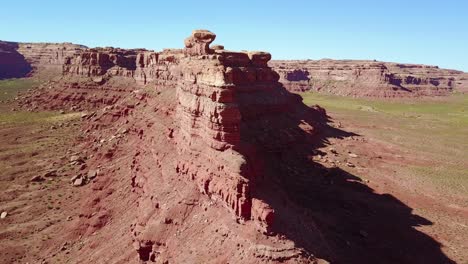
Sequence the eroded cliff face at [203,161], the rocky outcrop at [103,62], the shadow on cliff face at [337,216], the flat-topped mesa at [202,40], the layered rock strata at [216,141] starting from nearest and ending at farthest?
the eroded cliff face at [203,161]
the layered rock strata at [216,141]
the shadow on cliff face at [337,216]
the flat-topped mesa at [202,40]
the rocky outcrop at [103,62]

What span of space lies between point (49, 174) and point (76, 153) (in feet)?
26.9

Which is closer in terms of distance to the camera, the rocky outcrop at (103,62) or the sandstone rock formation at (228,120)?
the sandstone rock formation at (228,120)

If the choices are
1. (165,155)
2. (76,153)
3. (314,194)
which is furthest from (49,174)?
(314,194)

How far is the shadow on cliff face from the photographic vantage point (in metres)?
27.0

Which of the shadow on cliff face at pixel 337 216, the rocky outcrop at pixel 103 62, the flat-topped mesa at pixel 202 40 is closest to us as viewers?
the shadow on cliff face at pixel 337 216

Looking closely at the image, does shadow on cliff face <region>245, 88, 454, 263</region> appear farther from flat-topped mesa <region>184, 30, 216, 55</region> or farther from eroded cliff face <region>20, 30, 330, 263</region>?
flat-topped mesa <region>184, 30, 216, 55</region>

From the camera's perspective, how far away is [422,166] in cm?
7031

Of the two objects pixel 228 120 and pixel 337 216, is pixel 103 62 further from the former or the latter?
pixel 228 120

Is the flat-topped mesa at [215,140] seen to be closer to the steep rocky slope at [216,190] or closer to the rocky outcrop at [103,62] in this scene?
the steep rocky slope at [216,190]

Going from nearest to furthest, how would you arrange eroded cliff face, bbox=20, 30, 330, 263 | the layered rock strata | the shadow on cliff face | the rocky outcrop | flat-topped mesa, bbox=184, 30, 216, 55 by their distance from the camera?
eroded cliff face, bbox=20, 30, 330, 263
the layered rock strata
the shadow on cliff face
flat-topped mesa, bbox=184, 30, 216, 55
the rocky outcrop

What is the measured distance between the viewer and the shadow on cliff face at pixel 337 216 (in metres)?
27.0

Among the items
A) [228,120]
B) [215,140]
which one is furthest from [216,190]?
[228,120]

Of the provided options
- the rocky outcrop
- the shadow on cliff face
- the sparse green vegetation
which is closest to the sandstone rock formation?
the shadow on cliff face

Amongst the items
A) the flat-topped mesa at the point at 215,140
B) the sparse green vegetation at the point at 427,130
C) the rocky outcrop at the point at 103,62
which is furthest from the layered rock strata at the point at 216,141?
the rocky outcrop at the point at 103,62
